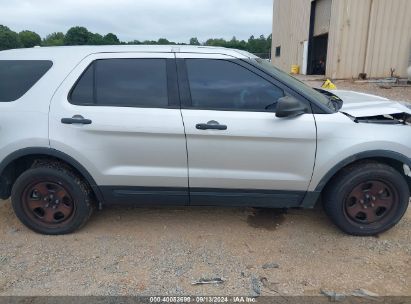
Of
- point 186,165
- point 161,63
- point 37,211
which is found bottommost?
point 37,211

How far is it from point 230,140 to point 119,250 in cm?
144

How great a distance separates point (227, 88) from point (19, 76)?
78.4 inches

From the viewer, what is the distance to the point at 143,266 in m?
3.00

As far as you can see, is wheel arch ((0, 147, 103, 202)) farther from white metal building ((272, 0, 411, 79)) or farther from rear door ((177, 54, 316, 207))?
white metal building ((272, 0, 411, 79))

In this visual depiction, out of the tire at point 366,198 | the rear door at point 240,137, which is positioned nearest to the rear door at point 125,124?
the rear door at point 240,137

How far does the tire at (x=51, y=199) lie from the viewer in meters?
3.36

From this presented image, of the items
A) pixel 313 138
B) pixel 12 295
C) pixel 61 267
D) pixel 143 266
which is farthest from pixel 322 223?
pixel 12 295

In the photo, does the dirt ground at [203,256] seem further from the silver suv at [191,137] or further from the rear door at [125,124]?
the rear door at [125,124]

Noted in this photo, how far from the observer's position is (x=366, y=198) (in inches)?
132

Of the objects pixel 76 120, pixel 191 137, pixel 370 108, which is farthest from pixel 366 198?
pixel 76 120

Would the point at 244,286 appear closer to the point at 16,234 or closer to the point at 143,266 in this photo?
the point at 143,266

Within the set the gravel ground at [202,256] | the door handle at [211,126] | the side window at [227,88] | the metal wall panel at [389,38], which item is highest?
the metal wall panel at [389,38]

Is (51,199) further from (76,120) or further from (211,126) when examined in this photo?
(211,126)

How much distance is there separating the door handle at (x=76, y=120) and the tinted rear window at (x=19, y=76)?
1.75ft
